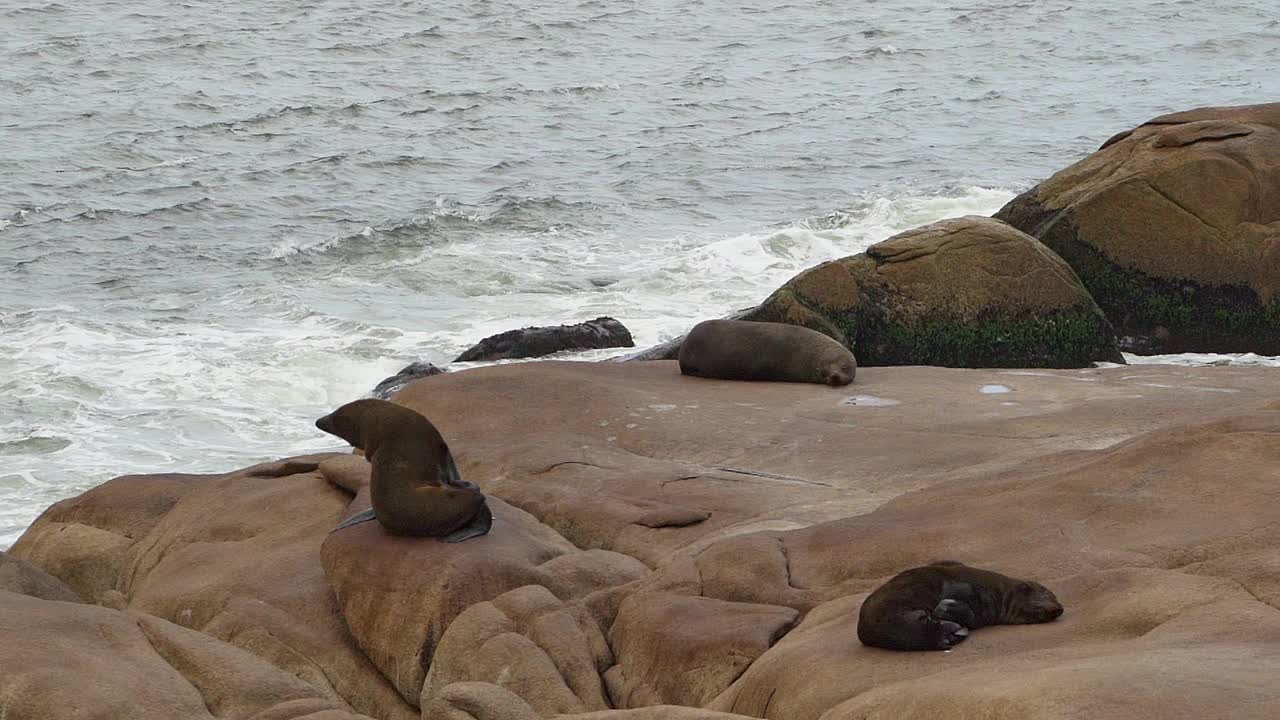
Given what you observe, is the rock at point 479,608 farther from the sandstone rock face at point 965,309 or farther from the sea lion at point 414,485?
the sandstone rock face at point 965,309

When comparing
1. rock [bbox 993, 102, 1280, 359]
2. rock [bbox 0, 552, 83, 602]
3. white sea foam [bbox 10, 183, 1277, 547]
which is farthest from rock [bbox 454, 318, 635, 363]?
rock [bbox 0, 552, 83, 602]

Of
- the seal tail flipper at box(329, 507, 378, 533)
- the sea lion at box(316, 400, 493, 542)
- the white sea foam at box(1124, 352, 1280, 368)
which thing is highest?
the sea lion at box(316, 400, 493, 542)

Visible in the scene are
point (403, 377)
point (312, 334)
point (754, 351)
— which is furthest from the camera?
point (312, 334)

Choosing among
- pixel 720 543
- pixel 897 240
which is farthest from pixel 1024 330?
pixel 720 543

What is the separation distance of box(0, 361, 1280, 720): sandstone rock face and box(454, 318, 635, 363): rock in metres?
5.42

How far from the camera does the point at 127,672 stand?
6.55 meters

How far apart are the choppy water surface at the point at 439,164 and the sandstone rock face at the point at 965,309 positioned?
3.73 metres

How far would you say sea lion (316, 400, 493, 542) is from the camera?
7.91m

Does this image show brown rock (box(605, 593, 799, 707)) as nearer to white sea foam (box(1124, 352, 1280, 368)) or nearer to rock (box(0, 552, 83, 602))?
rock (box(0, 552, 83, 602))

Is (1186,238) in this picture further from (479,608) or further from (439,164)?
(439,164)

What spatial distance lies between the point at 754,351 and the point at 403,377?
4633 mm

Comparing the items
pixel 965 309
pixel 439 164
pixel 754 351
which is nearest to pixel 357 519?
pixel 754 351

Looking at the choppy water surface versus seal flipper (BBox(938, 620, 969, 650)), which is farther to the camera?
the choppy water surface

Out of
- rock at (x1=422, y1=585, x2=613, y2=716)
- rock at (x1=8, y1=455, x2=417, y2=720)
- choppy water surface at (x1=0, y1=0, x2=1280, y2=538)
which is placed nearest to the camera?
rock at (x1=422, y1=585, x2=613, y2=716)
